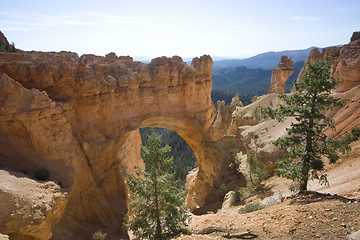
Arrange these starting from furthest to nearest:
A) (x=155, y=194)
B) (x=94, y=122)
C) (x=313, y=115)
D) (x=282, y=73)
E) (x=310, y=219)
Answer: (x=282, y=73)
(x=94, y=122)
(x=155, y=194)
(x=313, y=115)
(x=310, y=219)

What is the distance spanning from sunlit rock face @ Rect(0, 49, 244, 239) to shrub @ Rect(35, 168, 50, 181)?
25 centimetres

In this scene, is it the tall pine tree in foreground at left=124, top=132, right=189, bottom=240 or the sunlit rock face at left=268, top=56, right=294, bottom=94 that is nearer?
the tall pine tree in foreground at left=124, top=132, right=189, bottom=240

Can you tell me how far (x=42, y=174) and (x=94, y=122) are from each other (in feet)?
21.0

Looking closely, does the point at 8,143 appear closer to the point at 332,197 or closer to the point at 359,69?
the point at 332,197

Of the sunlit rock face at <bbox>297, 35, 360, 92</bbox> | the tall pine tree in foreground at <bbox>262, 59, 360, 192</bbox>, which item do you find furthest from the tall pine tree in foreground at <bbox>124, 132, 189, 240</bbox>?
the sunlit rock face at <bbox>297, 35, 360, 92</bbox>

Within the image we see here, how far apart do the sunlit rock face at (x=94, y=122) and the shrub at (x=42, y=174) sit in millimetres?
248

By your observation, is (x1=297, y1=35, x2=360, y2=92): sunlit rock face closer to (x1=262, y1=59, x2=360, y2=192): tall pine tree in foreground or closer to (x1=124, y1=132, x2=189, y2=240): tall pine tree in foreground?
(x1=262, y1=59, x2=360, y2=192): tall pine tree in foreground

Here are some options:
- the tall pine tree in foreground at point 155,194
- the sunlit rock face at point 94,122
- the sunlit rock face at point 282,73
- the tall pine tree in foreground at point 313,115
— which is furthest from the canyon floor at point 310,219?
the sunlit rock face at point 282,73

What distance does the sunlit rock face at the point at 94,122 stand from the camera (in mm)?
12594

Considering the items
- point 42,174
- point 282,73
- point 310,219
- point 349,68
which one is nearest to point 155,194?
point 42,174

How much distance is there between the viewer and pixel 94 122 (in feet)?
58.6

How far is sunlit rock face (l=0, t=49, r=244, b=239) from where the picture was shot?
41.3ft

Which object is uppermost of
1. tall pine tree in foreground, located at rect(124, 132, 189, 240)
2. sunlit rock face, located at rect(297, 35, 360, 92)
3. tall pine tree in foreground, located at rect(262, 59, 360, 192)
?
sunlit rock face, located at rect(297, 35, 360, 92)

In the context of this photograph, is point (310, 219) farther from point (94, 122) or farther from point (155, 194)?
point (94, 122)
